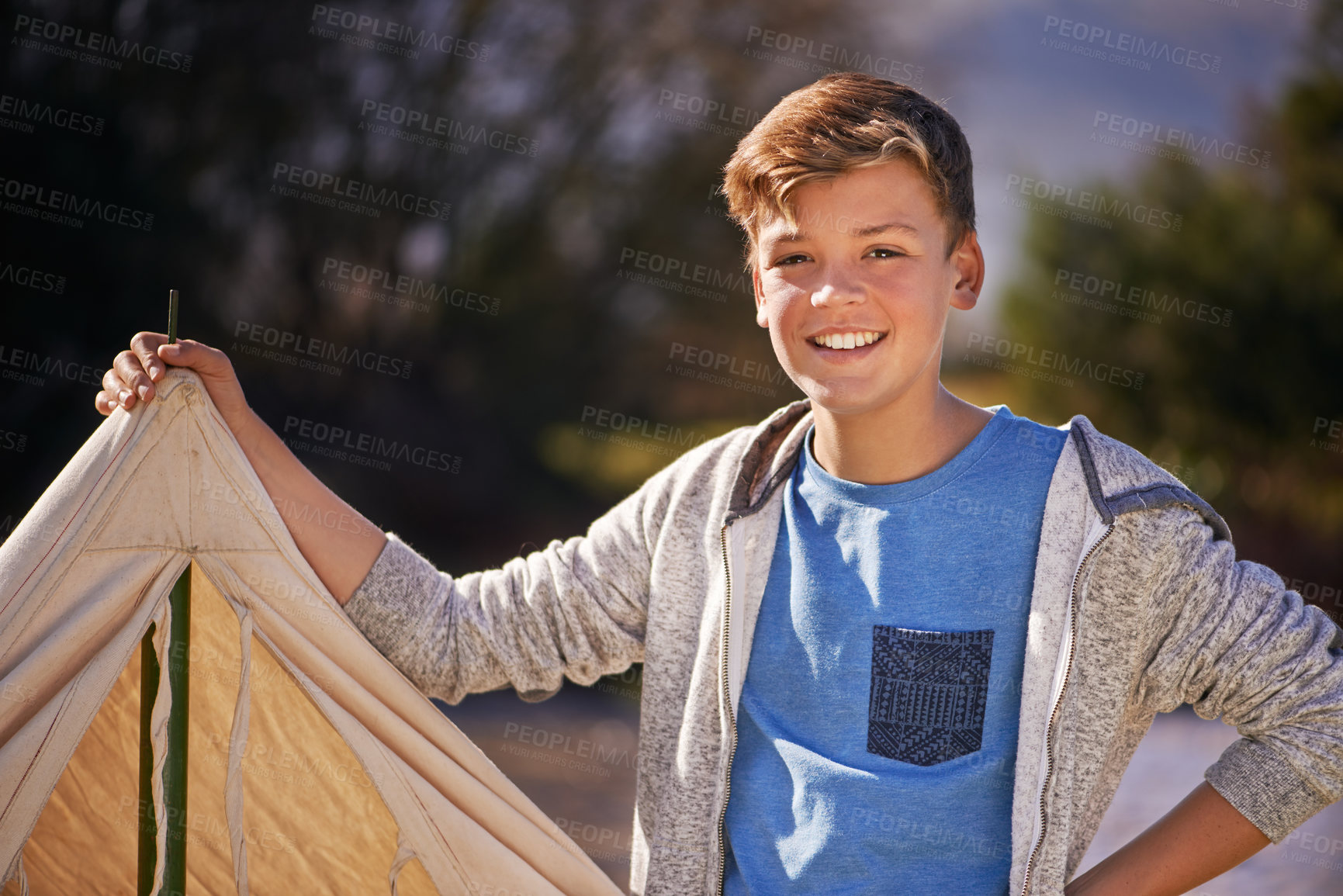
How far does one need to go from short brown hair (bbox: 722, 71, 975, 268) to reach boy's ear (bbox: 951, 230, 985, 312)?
3 cm

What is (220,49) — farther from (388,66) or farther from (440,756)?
(440,756)

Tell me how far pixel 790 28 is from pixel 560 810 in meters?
6.43

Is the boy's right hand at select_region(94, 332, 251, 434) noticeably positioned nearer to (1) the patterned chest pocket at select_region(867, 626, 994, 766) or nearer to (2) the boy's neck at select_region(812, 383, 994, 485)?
(2) the boy's neck at select_region(812, 383, 994, 485)

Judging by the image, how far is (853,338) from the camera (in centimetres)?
176

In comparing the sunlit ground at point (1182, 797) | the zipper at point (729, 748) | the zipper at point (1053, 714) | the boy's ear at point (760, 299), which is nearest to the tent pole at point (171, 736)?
the zipper at point (729, 748)

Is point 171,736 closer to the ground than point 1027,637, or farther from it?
closer to the ground

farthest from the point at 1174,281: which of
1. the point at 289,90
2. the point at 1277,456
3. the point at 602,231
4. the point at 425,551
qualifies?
the point at 289,90

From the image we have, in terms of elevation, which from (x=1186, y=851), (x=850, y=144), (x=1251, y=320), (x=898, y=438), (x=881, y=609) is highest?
(x=1251, y=320)

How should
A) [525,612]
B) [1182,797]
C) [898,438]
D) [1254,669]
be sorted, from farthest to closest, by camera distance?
1. [1182,797]
2. [525,612]
3. [898,438]
4. [1254,669]

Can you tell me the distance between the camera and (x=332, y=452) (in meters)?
7.81

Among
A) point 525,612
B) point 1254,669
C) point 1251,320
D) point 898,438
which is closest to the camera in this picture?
point 1254,669

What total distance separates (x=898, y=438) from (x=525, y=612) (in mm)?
719

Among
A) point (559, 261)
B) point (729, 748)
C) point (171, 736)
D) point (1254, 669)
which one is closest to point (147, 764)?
point (171, 736)

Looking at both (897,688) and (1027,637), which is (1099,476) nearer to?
(1027,637)
